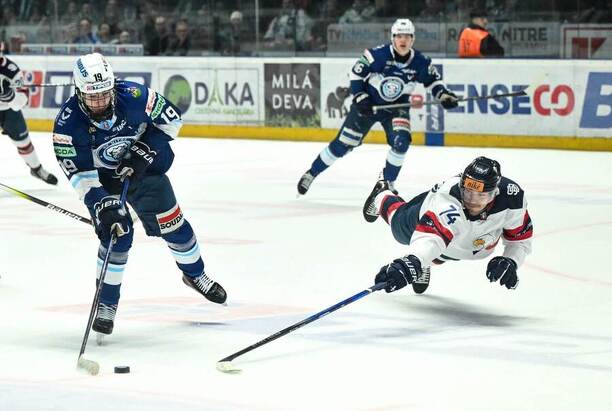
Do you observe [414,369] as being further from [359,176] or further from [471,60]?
[471,60]

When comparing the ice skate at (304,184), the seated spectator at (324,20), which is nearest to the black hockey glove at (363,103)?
the ice skate at (304,184)

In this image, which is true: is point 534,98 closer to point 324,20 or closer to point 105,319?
point 324,20

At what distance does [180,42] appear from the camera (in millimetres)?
14625

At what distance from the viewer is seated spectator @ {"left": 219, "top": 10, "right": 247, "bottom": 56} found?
14375 mm

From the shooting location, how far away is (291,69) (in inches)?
539

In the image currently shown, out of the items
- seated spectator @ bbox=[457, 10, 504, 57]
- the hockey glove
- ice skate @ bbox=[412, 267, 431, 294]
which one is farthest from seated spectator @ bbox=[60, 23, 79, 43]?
ice skate @ bbox=[412, 267, 431, 294]

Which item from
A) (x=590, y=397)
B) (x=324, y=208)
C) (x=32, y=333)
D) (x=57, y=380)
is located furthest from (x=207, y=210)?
(x=590, y=397)

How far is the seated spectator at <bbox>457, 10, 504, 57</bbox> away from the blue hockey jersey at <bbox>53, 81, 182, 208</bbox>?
23.7ft

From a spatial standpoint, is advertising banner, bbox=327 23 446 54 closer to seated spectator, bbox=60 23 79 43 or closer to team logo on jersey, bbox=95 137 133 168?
seated spectator, bbox=60 23 79 43

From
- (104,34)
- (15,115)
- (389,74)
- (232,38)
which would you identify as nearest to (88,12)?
(104,34)

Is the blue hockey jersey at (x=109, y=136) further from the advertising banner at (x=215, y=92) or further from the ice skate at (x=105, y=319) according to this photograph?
the advertising banner at (x=215, y=92)

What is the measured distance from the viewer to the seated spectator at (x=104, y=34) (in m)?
15.3

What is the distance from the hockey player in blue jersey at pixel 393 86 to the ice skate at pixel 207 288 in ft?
11.3

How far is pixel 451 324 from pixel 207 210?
155 inches
